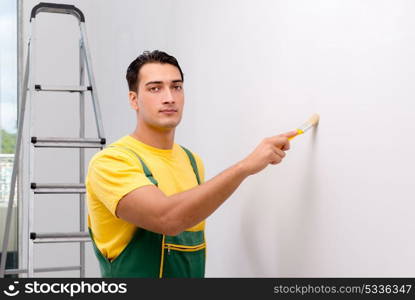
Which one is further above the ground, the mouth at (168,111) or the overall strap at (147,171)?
the mouth at (168,111)

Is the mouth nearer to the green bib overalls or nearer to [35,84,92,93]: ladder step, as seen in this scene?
the green bib overalls

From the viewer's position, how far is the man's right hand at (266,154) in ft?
5.51

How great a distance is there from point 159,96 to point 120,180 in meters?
0.32

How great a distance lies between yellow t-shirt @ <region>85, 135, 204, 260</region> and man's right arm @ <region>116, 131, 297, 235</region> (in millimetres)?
48

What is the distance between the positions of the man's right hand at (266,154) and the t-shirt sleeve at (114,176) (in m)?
0.27

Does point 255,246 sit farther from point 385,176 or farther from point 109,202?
point 385,176

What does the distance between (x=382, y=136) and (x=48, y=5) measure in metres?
2.04

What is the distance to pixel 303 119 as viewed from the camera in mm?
1784

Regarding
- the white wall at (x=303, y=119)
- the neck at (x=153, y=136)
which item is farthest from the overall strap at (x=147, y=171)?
the white wall at (x=303, y=119)

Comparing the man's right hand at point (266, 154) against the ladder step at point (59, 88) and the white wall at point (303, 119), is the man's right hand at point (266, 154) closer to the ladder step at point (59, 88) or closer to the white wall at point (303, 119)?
the white wall at point (303, 119)

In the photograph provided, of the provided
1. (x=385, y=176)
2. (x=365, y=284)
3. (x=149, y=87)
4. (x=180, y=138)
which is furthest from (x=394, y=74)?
(x=180, y=138)

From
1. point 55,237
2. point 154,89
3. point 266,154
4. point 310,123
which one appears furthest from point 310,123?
point 55,237

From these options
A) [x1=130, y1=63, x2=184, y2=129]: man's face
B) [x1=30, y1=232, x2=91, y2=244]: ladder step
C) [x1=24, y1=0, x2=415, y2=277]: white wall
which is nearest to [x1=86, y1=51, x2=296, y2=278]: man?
[x1=130, y1=63, x2=184, y2=129]: man's face

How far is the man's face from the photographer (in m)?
1.91
